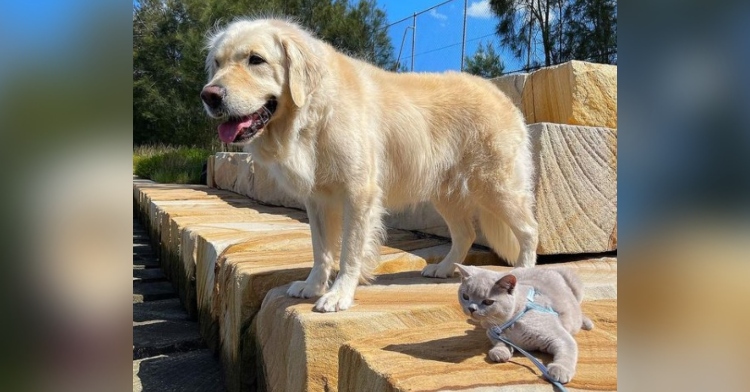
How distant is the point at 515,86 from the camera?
3654 millimetres

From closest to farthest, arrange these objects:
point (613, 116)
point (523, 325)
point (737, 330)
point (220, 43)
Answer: point (737, 330)
point (523, 325)
point (220, 43)
point (613, 116)

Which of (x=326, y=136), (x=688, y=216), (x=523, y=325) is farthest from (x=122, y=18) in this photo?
(x=326, y=136)

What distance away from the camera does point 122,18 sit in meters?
0.51

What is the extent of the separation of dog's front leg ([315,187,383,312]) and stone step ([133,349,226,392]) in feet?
3.45

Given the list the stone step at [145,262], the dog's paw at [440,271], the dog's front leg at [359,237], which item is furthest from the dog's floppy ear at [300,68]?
the stone step at [145,262]

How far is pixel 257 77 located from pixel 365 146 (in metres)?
0.61

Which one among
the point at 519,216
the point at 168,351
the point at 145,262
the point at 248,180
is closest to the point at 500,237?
the point at 519,216

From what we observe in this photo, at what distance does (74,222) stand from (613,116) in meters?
3.34

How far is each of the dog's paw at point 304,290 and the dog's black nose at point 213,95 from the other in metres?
0.89

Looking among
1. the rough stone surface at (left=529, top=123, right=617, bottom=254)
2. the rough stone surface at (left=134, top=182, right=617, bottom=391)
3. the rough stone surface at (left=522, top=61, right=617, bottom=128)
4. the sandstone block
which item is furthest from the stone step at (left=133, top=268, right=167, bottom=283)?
the rough stone surface at (left=522, top=61, right=617, bottom=128)

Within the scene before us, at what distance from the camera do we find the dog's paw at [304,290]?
7.72ft

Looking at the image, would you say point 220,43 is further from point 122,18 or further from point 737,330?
point 737,330

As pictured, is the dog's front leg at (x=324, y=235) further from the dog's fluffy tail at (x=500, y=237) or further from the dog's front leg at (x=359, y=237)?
the dog's fluffy tail at (x=500, y=237)

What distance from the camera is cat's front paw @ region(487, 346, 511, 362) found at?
56.6 inches
